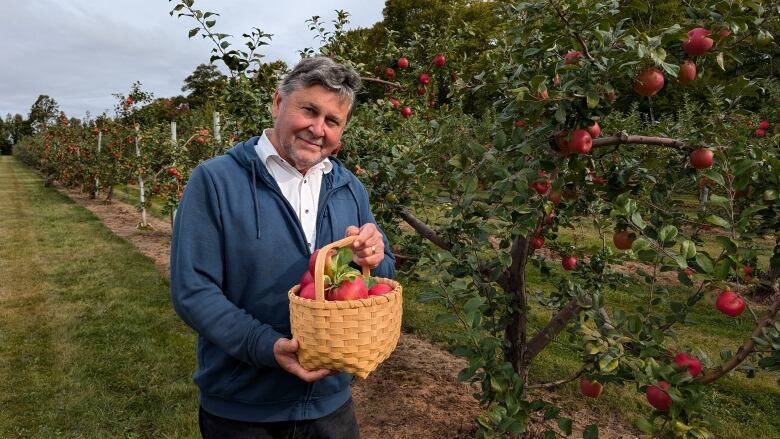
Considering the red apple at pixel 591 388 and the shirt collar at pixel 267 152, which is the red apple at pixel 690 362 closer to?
the red apple at pixel 591 388

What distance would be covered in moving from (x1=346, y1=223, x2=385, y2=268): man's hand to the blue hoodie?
13 cm

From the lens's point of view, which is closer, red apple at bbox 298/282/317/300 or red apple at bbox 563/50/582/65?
red apple at bbox 298/282/317/300

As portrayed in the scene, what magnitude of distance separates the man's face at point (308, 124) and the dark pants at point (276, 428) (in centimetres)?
78

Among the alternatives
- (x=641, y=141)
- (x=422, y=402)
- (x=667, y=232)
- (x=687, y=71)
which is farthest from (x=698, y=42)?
(x=422, y=402)

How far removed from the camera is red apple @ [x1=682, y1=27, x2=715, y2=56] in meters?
1.76

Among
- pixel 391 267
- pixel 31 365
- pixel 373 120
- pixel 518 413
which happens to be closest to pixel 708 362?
pixel 518 413

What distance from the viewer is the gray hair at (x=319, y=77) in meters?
1.51

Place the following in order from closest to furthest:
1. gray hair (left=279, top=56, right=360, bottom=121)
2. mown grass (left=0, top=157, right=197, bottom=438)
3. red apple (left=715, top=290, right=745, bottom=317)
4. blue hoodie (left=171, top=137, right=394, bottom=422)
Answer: blue hoodie (left=171, top=137, right=394, bottom=422), gray hair (left=279, top=56, right=360, bottom=121), red apple (left=715, top=290, right=745, bottom=317), mown grass (left=0, top=157, right=197, bottom=438)

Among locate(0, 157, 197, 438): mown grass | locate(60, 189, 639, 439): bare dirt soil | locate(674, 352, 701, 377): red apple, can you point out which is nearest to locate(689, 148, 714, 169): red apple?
locate(674, 352, 701, 377): red apple

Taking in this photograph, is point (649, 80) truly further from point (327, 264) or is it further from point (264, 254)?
point (264, 254)

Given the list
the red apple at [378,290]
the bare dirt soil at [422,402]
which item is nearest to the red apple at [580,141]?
the red apple at [378,290]

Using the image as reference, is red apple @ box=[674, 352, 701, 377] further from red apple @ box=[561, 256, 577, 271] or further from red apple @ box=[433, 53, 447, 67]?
red apple @ box=[433, 53, 447, 67]

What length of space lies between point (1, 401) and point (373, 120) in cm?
323

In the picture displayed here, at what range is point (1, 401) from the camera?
3.62 metres
